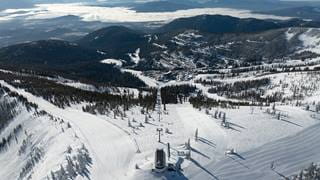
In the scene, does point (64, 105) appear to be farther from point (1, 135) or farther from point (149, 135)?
point (149, 135)


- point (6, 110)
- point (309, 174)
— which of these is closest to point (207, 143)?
point (309, 174)

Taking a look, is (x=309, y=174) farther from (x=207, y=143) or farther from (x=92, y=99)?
(x=92, y=99)

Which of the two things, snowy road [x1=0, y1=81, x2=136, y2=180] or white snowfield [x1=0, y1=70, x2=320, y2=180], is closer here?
white snowfield [x1=0, y1=70, x2=320, y2=180]

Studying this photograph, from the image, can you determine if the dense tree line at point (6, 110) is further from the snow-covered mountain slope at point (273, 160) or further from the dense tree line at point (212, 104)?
the snow-covered mountain slope at point (273, 160)

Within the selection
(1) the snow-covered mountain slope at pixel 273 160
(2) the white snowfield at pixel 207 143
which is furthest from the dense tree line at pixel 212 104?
(1) the snow-covered mountain slope at pixel 273 160

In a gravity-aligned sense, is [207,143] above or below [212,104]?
above

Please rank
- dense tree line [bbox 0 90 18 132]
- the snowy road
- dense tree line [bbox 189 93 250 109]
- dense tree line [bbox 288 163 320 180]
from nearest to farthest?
1. dense tree line [bbox 288 163 320 180]
2. the snowy road
3. dense tree line [bbox 189 93 250 109]
4. dense tree line [bbox 0 90 18 132]

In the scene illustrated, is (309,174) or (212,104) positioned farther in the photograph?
(212,104)

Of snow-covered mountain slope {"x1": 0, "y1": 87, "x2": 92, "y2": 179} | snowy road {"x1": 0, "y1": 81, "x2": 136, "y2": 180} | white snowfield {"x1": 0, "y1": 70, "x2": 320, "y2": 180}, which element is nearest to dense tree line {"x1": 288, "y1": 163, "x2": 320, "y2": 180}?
white snowfield {"x1": 0, "y1": 70, "x2": 320, "y2": 180}

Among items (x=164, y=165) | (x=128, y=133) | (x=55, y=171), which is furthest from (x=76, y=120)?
(x=164, y=165)

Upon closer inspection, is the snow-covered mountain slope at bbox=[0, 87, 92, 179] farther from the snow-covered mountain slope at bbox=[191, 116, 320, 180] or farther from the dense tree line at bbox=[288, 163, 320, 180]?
the dense tree line at bbox=[288, 163, 320, 180]
